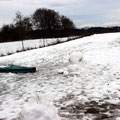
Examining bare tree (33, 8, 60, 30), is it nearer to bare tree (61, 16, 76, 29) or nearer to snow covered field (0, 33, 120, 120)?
bare tree (61, 16, 76, 29)

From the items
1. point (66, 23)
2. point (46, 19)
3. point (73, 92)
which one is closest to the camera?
point (73, 92)

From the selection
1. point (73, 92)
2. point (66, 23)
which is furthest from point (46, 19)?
point (73, 92)

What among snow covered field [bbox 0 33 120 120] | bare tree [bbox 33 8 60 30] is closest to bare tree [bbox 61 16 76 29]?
bare tree [bbox 33 8 60 30]

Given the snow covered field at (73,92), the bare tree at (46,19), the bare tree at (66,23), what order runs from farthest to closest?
the bare tree at (66,23) < the bare tree at (46,19) < the snow covered field at (73,92)

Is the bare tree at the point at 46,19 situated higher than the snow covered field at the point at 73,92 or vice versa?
the bare tree at the point at 46,19

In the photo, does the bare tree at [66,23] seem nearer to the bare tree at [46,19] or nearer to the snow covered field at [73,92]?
the bare tree at [46,19]

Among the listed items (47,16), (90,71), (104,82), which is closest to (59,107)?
(104,82)

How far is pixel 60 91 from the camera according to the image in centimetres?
483

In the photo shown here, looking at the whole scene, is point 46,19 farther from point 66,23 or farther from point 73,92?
point 73,92

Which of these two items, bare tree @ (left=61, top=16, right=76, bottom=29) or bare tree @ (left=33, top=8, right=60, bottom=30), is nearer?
bare tree @ (left=33, top=8, right=60, bottom=30)

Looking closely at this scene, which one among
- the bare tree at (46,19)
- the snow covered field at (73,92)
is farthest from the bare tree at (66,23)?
the snow covered field at (73,92)

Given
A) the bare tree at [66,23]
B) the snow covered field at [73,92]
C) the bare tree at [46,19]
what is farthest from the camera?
the bare tree at [66,23]

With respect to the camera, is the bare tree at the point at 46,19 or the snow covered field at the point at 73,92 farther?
the bare tree at the point at 46,19

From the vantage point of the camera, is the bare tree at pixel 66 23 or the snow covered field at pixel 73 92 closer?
the snow covered field at pixel 73 92
